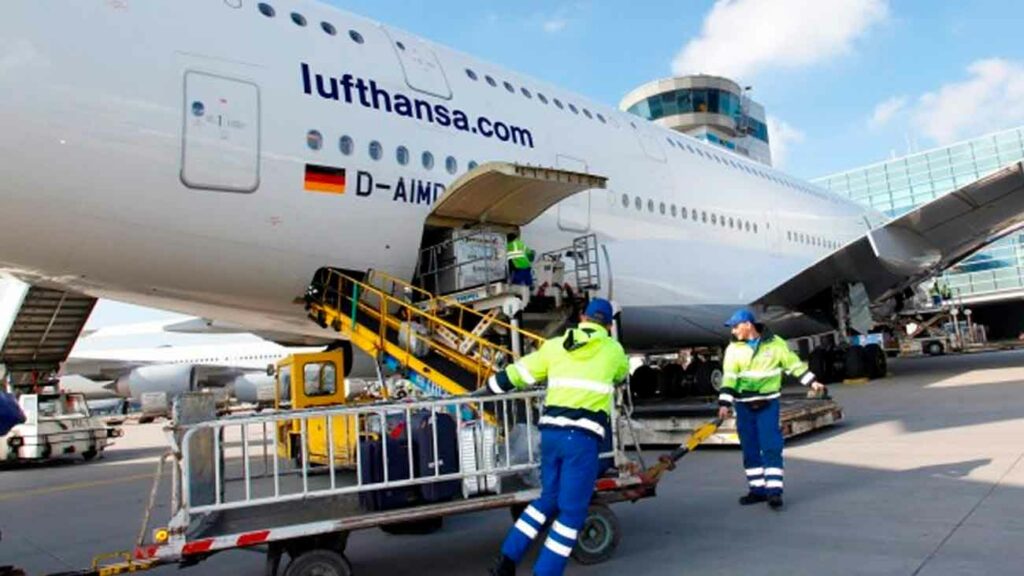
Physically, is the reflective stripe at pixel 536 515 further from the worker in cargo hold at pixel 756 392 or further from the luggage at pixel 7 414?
the luggage at pixel 7 414

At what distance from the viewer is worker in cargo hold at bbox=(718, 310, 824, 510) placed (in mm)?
6211

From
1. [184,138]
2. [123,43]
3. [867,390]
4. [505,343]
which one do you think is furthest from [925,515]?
[867,390]

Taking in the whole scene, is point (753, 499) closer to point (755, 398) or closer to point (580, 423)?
point (755, 398)

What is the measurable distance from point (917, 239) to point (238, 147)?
12317 mm

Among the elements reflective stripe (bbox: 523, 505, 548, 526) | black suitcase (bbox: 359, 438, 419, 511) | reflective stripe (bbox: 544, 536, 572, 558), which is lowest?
reflective stripe (bbox: 544, 536, 572, 558)

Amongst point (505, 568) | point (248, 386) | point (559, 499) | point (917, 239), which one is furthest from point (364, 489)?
point (248, 386)

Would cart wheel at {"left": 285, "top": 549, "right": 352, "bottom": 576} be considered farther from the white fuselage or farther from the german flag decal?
the german flag decal

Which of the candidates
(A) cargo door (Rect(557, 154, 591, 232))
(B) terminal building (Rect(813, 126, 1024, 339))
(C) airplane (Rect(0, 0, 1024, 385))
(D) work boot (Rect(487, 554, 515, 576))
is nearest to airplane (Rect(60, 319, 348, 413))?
(C) airplane (Rect(0, 0, 1024, 385))

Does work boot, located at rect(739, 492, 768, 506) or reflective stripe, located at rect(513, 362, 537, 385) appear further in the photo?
work boot, located at rect(739, 492, 768, 506)

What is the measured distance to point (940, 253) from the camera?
591 inches

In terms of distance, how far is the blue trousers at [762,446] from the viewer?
6034 millimetres

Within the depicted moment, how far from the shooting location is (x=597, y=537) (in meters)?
4.86

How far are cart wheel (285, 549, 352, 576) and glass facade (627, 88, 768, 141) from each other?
139 ft

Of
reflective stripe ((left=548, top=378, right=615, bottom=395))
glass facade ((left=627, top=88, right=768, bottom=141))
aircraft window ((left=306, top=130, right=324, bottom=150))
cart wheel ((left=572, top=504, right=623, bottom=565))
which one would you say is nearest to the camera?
reflective stripe ((left=548, top=378, right=615, bottom=395))
